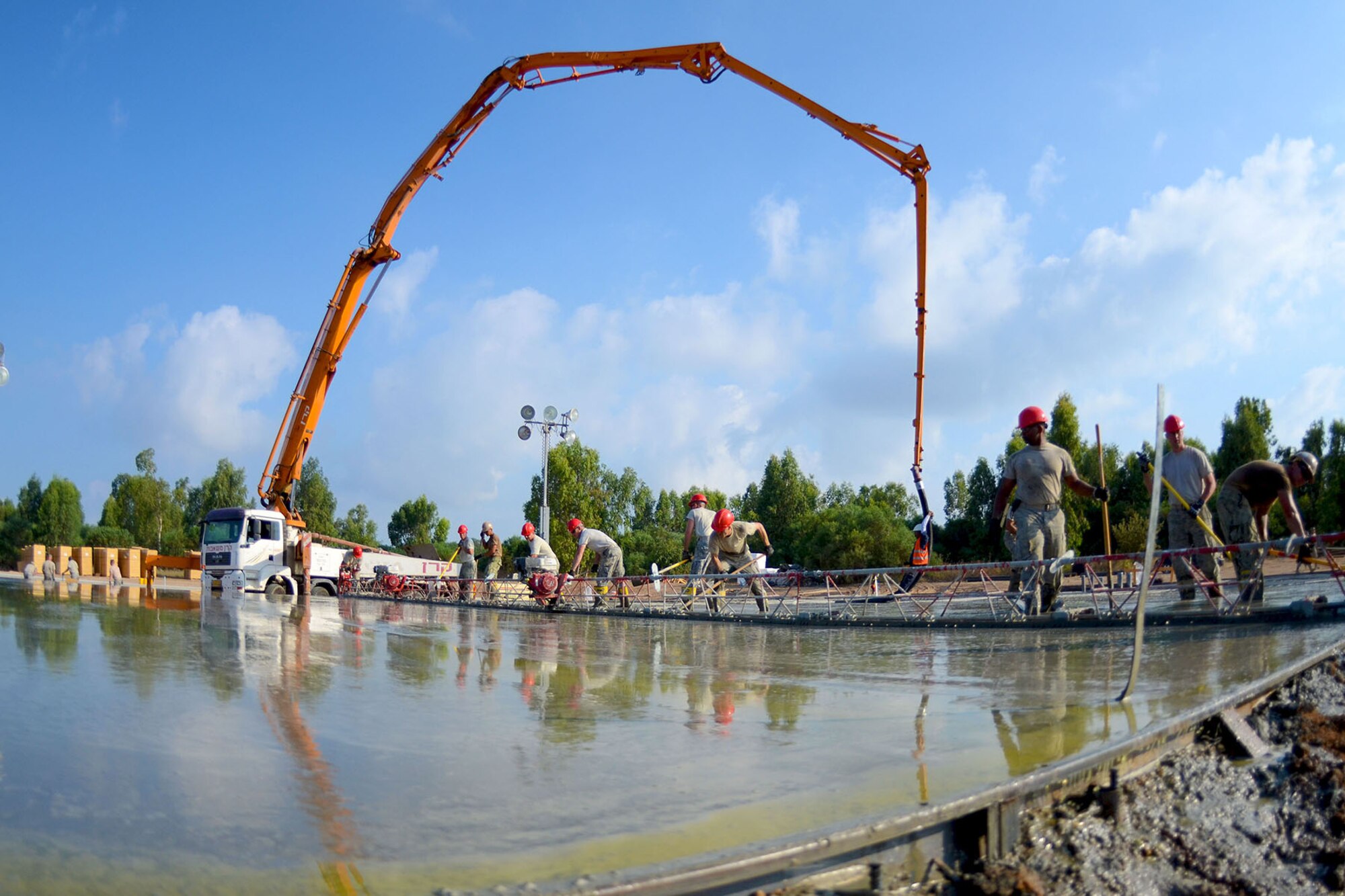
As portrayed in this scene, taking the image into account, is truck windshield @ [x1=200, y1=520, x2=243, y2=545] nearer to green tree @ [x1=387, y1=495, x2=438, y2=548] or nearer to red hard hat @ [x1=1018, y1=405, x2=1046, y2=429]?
red hard hat @ [x1=1018, y1=405, x2=1046, y2=429]

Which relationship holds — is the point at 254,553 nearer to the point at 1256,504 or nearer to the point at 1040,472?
the point at 1040,472

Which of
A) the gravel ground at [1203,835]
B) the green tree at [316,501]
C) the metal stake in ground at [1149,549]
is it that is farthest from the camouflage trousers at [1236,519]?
the green tree at [316,501]

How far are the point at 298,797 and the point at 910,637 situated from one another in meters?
6.49

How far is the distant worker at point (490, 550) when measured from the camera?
1850 cm

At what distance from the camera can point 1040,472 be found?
8.10m

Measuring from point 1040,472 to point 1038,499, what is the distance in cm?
28

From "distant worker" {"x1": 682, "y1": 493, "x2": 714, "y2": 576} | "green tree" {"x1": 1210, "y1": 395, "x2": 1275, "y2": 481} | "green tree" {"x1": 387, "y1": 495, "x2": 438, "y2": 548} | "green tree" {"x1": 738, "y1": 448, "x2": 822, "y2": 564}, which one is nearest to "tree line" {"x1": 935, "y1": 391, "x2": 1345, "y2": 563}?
"green tree" {"x1": 1210, "y1": 395, "x2": 1275, "y2": 481}

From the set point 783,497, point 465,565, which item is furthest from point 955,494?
point 465,565

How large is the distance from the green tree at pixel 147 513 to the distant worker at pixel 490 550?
6453 centimetres

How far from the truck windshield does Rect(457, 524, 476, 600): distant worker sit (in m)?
5.43

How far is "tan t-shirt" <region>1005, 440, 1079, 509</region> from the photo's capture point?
8.09 meters

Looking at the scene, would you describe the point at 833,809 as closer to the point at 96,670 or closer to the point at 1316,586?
the point at 96,670

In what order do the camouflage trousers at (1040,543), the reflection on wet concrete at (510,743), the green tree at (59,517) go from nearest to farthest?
the reflection on wet concrete at (510,743) < the camouflage trousers at (1040,543) < the green tree at (59,517)

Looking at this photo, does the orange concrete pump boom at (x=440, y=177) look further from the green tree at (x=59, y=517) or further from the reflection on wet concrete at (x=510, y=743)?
the green tree at (x=59, y=517)
